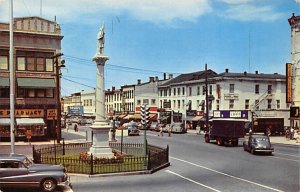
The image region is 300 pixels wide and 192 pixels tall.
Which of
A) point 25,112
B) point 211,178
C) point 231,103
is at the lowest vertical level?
point 211,178

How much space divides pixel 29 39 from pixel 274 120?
3716cm

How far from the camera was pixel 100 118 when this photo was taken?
1032 inches

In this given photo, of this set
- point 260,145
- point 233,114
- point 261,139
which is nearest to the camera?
point 260,145

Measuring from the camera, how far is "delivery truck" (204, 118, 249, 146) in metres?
39.3

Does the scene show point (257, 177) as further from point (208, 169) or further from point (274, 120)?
point (274, 120)

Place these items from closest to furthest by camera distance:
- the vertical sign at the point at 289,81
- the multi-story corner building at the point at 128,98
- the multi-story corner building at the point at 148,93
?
the vertical sign at the point at 289,81, the multi-story corner building at the point at 148,93, the multi-story corner building at the point at 128,98

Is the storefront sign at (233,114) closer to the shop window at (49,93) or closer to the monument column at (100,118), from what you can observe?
the shop window at (49,93)

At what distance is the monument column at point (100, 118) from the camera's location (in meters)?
25.8

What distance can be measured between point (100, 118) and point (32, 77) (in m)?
24.3

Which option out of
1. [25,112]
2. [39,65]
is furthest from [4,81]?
[39,65]

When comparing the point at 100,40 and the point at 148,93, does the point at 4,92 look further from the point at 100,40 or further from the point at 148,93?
the point at 148,93

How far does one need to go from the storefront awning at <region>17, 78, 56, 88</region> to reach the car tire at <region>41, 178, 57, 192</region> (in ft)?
99.8

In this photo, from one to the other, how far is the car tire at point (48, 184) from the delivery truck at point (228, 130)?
2481 cm

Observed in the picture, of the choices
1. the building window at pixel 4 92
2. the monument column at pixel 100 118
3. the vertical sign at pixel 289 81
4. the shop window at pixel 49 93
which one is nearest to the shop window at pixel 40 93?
the shop window at pixel 49 93
